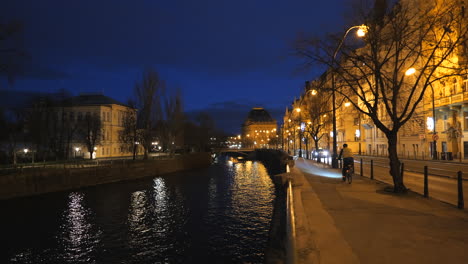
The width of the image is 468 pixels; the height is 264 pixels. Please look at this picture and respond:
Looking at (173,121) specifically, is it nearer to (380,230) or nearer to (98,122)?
(98,122)

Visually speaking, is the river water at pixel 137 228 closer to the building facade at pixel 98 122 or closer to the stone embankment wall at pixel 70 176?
the stone embankment wall at pixel 70 176

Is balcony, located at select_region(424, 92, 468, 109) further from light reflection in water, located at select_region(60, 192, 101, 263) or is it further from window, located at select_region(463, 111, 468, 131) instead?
light reflection in water, located at select_region(60, 192, 101, 263)

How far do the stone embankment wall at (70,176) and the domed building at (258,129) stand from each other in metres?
126

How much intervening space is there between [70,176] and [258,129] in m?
151

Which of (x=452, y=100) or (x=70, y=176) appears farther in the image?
(x=452, y=100)

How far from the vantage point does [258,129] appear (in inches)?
7126

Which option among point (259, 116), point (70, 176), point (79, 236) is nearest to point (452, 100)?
point (79, 236)

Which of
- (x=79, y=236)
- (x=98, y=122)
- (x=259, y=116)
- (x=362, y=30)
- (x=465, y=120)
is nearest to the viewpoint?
(x=362, y=30)

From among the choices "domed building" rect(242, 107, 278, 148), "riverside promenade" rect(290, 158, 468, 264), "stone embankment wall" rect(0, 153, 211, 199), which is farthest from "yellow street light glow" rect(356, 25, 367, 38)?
"domed building" rect(242, 107, 278, 148)

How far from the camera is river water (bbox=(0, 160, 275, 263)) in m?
13.1

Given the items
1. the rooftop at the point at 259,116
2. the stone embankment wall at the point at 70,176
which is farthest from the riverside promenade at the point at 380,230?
the rooftop at the point at 259,116

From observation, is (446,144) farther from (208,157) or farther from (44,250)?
(208,157)

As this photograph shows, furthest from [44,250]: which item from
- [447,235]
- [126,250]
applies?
[447,235]

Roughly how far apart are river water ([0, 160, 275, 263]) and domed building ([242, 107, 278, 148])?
145 metres
